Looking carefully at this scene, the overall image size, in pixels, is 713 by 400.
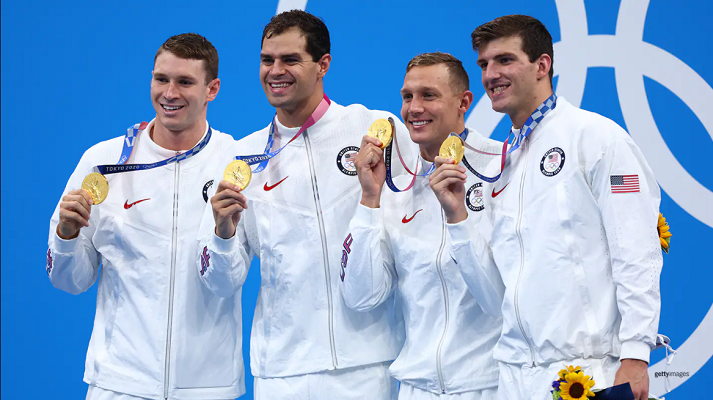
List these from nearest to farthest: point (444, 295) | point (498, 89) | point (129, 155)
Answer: point (498, 89)
point (444, 295)
point (129, 155)

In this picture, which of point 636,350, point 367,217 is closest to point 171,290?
point 367,217

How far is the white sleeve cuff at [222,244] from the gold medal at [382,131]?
73cm

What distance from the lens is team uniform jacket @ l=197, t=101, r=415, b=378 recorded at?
3.10 meters

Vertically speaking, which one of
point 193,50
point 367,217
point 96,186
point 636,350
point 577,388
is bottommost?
point 577,388

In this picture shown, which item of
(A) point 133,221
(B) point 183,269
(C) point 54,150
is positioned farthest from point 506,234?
(C) point 54,150

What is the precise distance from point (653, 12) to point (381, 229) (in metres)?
2.53

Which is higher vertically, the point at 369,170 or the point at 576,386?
the point at 369,170

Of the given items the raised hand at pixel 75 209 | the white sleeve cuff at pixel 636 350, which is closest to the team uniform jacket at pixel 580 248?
the white sleeve cuff at pixel 636 350

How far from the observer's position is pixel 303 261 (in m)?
3.13

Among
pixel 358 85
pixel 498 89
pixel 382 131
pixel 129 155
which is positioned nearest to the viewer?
pixel 498 89

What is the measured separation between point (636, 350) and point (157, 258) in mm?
2028

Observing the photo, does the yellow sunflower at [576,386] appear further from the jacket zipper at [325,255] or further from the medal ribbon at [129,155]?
the medal ribbon at [129,155]

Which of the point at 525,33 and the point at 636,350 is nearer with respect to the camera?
the point at 636,350

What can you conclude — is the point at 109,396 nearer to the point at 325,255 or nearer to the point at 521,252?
the point at 325,255
